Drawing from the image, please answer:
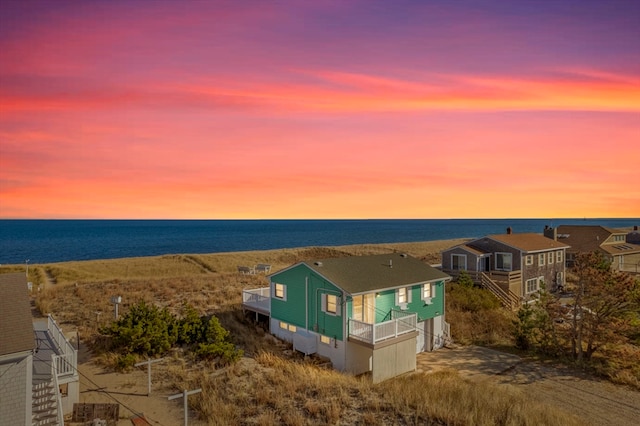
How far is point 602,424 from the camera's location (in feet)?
56.5

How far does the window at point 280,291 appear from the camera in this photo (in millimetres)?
27281

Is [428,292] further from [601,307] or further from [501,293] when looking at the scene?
[501,293]

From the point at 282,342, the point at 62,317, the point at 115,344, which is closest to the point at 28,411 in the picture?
the point at 115,344

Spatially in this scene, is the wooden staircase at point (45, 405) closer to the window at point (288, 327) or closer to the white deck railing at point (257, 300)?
the window at point (288, 327)

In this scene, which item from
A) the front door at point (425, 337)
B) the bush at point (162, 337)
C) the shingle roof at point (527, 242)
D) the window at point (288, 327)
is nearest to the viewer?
the bush at point (162, 337)

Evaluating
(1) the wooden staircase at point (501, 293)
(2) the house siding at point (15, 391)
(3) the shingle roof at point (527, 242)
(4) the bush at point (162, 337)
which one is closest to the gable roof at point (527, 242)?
(3) the shingle roof at point (527, 242)

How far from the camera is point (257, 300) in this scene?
31172 millimetres

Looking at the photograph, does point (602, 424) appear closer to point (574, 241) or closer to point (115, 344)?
point (115, 344)

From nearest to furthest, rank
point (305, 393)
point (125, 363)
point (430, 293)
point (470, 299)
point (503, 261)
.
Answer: point (305, 393) < point (125, 363) < point (430, 293) < point (470, 299) < point (503, 261)

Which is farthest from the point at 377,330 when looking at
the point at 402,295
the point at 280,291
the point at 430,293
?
the point at 280,291

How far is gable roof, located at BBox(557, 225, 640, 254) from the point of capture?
188 ft

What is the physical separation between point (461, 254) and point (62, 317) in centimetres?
3509

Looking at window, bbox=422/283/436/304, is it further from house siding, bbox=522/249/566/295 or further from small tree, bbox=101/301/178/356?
house siding, bbox=522/249/566/295

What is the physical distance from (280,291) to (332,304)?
5.04m
